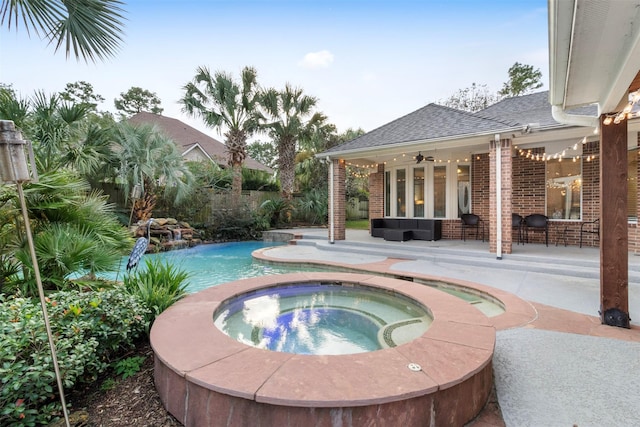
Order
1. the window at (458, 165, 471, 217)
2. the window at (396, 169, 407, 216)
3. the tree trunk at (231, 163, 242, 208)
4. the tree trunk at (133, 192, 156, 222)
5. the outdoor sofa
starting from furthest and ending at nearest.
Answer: the tree trunk at (231, 163, 242, 208)
the tree trunk at (133, 192, 156, 222)
the window at (396, 169, 407, 216)
the window at (458, 165, 471, 217)
the outdoor sofa

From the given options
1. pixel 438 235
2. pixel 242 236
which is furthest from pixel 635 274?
pixel 242 236

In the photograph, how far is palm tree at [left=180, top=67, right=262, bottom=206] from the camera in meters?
12.6

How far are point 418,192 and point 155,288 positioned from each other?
9.27 metres

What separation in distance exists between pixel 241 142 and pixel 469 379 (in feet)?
43.9

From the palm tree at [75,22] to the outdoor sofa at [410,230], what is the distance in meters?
8.08

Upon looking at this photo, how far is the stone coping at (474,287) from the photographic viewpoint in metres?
3.76

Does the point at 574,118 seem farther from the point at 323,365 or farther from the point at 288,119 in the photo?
the point at 288,119

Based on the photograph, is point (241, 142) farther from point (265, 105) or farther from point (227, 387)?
point (227, 387)

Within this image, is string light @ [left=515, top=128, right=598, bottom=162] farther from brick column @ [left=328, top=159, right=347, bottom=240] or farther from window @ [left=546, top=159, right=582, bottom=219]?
brick column @ [left=328, top=159, right=347, bottom=240]

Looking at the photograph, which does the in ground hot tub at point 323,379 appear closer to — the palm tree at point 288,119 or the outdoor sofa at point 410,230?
the outdoor sofa at point 410,230

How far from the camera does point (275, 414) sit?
1752mm

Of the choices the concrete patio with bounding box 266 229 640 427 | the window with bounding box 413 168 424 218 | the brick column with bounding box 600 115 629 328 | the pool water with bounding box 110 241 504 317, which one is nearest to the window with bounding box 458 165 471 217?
the window with bounding box 413 168 424 218

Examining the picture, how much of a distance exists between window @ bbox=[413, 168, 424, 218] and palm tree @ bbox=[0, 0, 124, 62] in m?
9.16

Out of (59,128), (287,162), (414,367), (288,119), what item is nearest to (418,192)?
(288,119)
